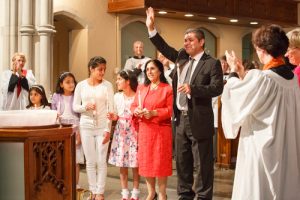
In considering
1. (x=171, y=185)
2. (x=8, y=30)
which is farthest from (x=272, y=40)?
(x=8, y=30)

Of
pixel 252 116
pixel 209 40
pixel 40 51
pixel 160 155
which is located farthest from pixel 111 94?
pixel 209 40

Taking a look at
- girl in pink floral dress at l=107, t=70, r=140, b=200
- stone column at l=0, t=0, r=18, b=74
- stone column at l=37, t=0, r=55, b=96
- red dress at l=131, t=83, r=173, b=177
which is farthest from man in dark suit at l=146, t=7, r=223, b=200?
stone column at l=0, t=0, r=18, b=74

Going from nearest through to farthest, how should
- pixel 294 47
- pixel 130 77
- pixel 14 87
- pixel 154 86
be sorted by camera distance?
1. pixel 294 47
2. pixel 154 86
3. pixel 130 77
4. pixel 14 87

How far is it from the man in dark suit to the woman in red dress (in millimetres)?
257

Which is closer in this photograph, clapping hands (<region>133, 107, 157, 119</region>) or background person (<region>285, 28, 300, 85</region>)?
background person (<region>285, 28, 300, 85</region>)

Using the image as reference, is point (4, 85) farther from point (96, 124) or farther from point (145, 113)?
point (145, 113)

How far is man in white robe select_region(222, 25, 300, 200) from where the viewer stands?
3.34 meters

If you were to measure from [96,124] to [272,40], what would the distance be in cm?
Answer: 260

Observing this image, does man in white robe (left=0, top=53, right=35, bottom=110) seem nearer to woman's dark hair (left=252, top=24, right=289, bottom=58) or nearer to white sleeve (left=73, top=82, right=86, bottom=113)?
white sleeve (left=73, top=82, right=86, bottom=113)

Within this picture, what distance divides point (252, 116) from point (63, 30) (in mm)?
7930

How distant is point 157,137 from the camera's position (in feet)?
16.6

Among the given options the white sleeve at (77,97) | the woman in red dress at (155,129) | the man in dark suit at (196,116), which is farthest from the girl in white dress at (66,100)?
the man in dark suit at (196,116)

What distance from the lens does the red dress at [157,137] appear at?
504 centimetres

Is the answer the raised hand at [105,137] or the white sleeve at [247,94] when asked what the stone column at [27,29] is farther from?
the white sleeve at [247,94]
